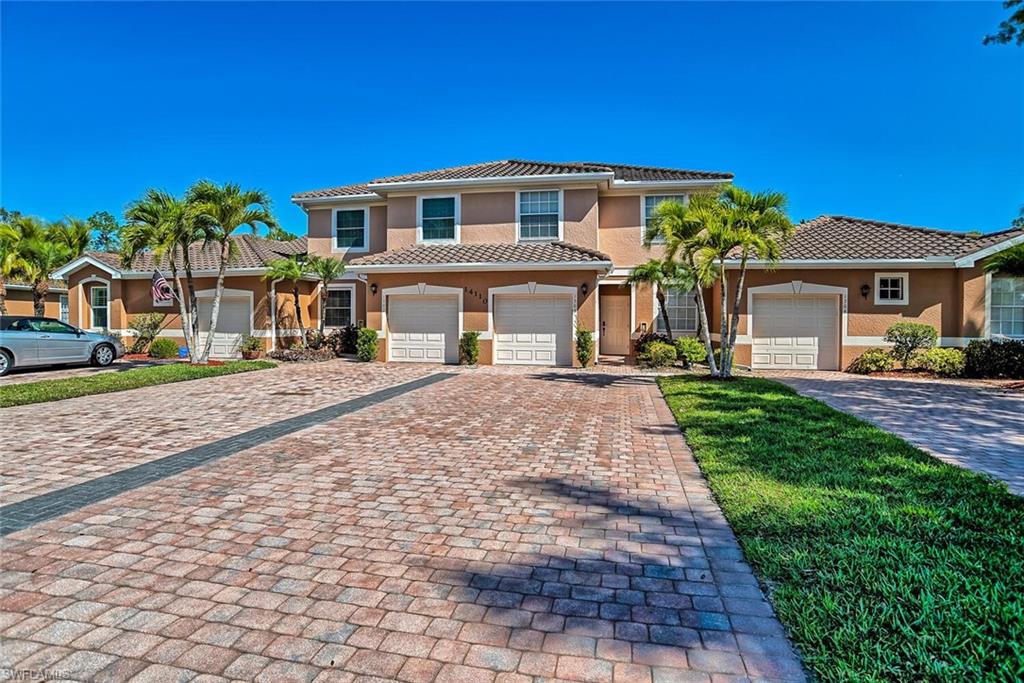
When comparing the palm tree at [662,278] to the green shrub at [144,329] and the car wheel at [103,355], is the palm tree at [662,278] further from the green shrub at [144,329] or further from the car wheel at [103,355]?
the green shrub at [144,329]

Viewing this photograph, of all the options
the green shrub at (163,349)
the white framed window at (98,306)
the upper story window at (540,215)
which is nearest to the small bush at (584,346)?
the upper story window at (540,215)

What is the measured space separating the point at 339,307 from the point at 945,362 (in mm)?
19924

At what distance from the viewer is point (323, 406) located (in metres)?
9.52

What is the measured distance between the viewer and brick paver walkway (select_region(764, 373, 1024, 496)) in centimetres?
Answer: 613

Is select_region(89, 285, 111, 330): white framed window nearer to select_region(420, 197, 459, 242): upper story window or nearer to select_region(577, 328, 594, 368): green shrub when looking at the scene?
select_region(420, 197, 459, 242): upper story window

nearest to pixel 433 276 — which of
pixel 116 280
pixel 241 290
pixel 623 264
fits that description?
pixel 623 264

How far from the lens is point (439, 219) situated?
19281 millimetres

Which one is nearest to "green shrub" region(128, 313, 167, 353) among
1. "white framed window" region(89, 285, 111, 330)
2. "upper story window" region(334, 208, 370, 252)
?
"white framed window" region(89, 285, 111, 330)

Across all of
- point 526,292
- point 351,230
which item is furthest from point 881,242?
point 351,230

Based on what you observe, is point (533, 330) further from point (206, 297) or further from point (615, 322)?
point (206, 297)

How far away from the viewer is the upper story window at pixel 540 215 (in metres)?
18.3

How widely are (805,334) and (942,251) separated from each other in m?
4.26

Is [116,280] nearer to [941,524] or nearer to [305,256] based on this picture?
[305,256]

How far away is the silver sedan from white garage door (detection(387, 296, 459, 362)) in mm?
8414
